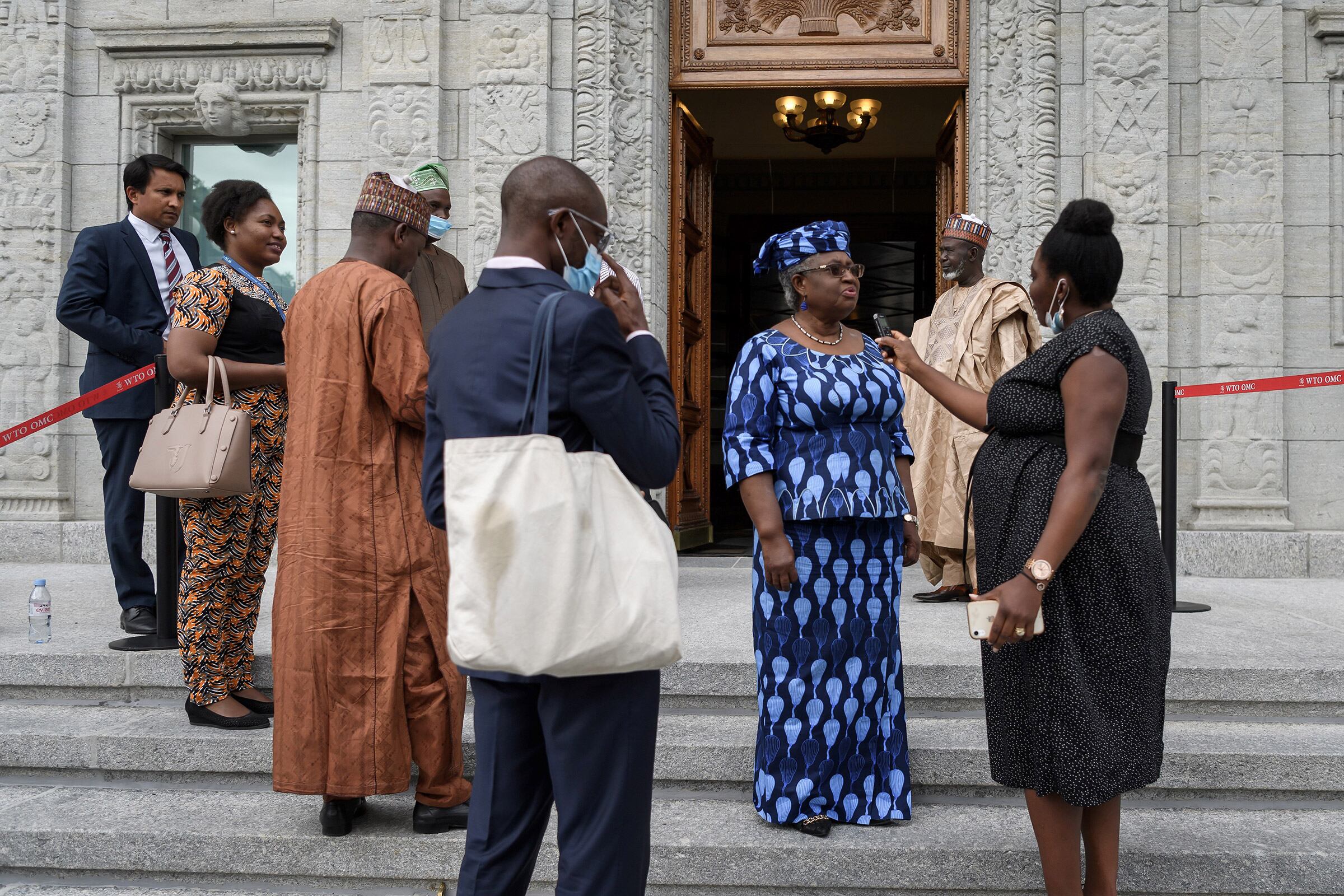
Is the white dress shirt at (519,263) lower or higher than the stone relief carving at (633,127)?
lower

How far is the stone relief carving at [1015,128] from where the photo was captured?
756 cm

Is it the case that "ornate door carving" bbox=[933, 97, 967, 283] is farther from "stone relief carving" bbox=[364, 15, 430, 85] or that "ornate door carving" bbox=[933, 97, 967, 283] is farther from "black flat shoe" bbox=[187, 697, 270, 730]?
"black flat shoe" bbox=[187, 697, 270, 730]

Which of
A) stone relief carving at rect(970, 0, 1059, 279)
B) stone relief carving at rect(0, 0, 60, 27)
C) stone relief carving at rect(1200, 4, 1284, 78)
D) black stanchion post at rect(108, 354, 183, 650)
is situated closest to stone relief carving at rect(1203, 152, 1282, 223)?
stone relief carving at rect(1200, 4, 1284, 78)

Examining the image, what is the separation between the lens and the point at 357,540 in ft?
10.7

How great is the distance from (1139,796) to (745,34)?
21.1ft

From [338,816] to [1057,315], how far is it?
261 centimetres

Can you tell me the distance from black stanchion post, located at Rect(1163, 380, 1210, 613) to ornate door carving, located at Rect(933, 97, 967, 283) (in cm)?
207

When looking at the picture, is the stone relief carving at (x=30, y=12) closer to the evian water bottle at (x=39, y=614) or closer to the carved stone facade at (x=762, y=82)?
the carved stone facade at (x=762, y=82)

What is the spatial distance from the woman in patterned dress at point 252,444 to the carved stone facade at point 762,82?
354 centimetres

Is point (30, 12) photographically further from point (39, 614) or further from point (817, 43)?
point (817, 43)

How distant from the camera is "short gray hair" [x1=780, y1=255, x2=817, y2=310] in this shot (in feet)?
11.9

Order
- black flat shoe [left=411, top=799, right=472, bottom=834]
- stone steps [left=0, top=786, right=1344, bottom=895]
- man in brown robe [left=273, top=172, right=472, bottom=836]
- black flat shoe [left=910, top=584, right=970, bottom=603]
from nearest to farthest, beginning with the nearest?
man in brown robe [left=273, top=172, right=472, bottom=836] < stone steps [left=0, top=786, right=1344, bottom=895] < black flat shoe [left=411, top=799, right=472, bottom=834] < black flat shoe [left=910, top=584, right=970, bottom=603]

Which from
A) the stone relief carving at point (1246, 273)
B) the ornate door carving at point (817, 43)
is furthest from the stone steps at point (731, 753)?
the ornate door carving at point (817, 43)

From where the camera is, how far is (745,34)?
841 cm
